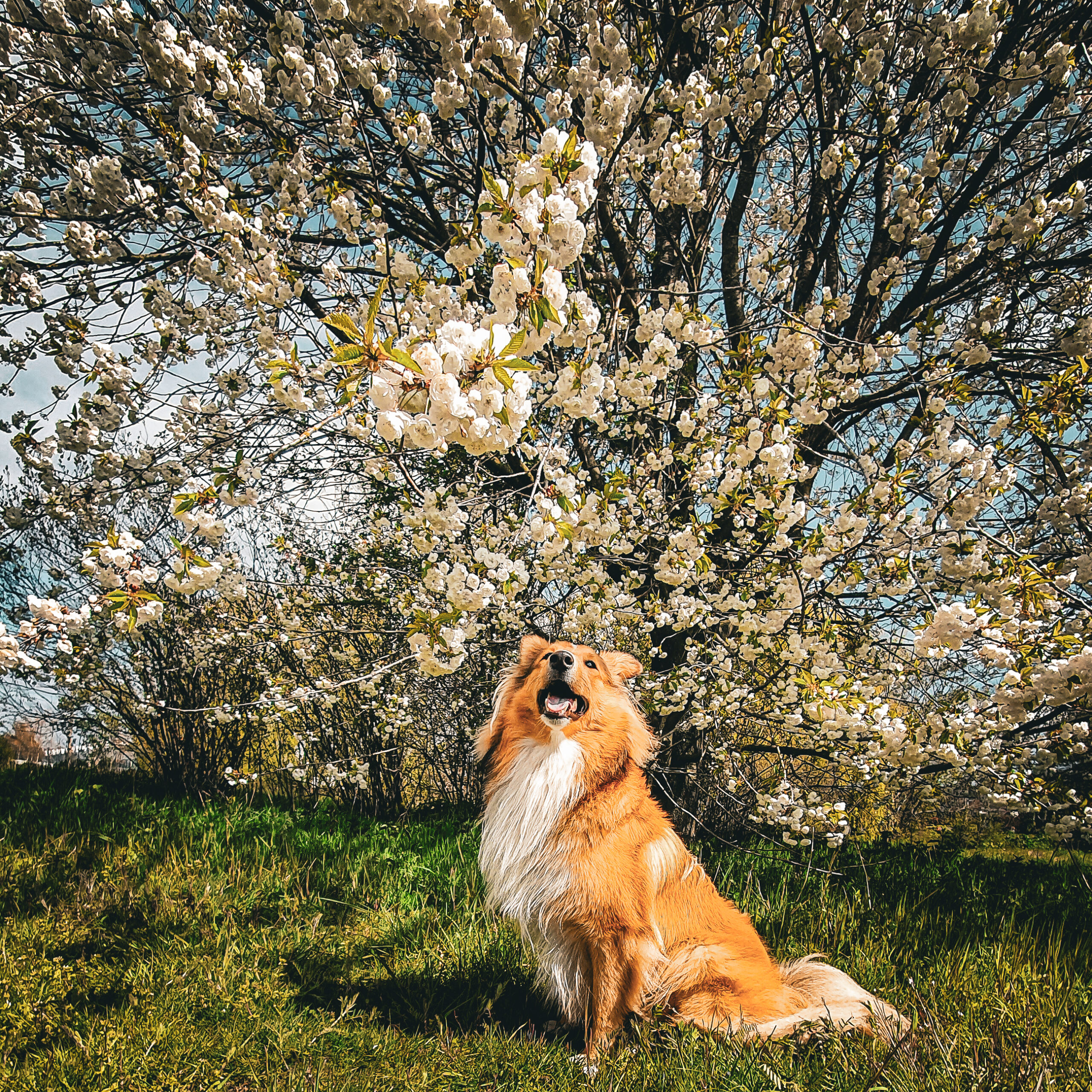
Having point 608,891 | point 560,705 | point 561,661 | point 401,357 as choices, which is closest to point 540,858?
point 608,891

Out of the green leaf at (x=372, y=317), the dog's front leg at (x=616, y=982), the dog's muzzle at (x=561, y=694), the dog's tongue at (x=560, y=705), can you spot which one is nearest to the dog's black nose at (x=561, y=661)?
the dog's muzzle at (x=561, y=694)

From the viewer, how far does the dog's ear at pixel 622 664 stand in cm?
287

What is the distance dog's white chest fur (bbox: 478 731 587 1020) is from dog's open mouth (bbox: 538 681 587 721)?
96mm

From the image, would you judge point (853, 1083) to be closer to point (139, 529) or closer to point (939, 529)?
point (939, 529)

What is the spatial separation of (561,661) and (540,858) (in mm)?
786

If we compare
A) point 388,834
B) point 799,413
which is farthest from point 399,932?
point 799,413

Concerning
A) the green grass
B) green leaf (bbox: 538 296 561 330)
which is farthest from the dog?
green leaf (bbox: 538 296 561 330)

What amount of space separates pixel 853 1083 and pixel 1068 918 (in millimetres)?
2648

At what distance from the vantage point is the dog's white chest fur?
248cm

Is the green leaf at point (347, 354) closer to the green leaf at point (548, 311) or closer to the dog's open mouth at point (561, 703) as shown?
the green leaf at point (548, 311)

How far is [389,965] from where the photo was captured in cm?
285

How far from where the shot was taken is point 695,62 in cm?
406

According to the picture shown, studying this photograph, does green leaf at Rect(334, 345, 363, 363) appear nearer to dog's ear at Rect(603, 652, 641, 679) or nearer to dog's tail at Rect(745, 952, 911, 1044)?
dog's ear at Rect(603, 652, 641, 679)

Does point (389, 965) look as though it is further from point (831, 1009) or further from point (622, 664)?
point (831, 1009)
